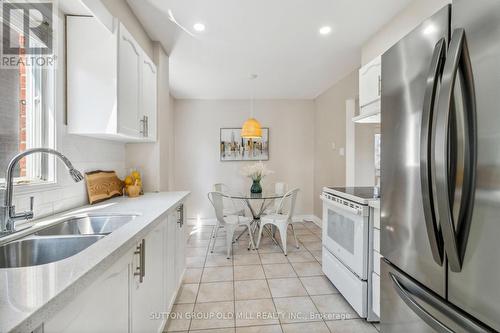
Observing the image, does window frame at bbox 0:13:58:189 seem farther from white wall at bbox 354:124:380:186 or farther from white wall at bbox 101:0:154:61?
white wall at bbox 354:124:380:186

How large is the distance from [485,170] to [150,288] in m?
1.60

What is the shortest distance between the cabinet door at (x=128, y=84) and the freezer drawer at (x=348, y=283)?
6.97ft

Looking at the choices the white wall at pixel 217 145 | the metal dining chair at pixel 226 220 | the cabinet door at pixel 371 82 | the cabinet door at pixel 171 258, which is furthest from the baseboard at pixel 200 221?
the cabinet door at pixel 371 82

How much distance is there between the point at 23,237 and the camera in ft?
3.77

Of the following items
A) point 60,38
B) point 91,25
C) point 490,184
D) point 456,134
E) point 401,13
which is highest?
point 401,13

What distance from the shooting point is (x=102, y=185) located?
2.08 meters

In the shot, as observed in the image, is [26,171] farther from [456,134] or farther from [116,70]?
[456,134]

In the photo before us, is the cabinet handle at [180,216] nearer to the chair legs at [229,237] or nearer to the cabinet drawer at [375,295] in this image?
the chair legs at [229,237]

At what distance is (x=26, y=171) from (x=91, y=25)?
105cm

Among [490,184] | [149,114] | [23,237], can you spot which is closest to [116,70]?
[149,114]

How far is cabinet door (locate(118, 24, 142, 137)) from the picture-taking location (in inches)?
70.6

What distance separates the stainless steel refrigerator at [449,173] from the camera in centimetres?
70

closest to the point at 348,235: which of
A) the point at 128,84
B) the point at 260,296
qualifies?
the point at 260,296

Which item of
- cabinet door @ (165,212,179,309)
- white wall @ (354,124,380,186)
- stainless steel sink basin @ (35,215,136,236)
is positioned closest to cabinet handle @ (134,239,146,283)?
stainless steel sink basin @ (35,215,136,236)
